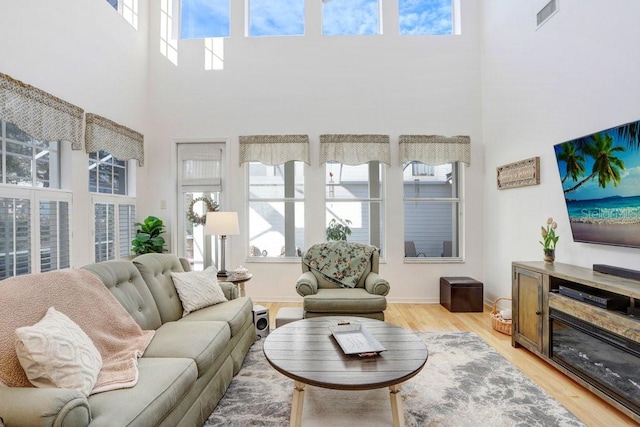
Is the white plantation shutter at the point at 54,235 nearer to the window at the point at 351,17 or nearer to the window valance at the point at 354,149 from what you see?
the window valance at the point at 354,149

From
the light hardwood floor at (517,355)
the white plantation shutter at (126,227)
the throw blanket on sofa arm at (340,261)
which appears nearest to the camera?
the light hardwood floor at (517,355)

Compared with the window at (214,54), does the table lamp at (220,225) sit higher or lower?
lower

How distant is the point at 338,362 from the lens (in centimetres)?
191

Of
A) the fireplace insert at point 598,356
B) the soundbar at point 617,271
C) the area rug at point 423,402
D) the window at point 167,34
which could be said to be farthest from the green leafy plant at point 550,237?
the window at point 167,34

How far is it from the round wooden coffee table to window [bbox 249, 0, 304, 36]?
4.52 m

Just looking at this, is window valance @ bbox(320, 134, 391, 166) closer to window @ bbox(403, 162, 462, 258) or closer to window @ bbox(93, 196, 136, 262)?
window @ bbox(403, 162, 462, 258)

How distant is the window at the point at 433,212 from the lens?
198 inches

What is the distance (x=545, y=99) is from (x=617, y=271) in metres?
1.93

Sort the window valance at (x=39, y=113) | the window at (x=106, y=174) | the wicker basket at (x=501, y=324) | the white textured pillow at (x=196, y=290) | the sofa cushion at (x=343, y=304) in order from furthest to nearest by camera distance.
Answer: the window at (x=106, y=174) < the wicker basket at (x=501, y=324) < the sofa cushion at (x=343, y=304) < the white textured pillow at (x=196, y=290) < the window valance at (x=39, y=113)

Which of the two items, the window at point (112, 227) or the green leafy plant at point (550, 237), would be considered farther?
the window at point (112, 227)

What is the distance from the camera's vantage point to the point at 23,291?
5.55 feet

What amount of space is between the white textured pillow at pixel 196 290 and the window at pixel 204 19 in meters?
3.92

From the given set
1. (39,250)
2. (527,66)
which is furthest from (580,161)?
(39,250)

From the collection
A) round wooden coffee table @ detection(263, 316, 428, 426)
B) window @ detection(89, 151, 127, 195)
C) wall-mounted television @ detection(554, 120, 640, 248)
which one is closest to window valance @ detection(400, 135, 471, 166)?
wall-mounted television @ detection(554, 120, 640, 248)
